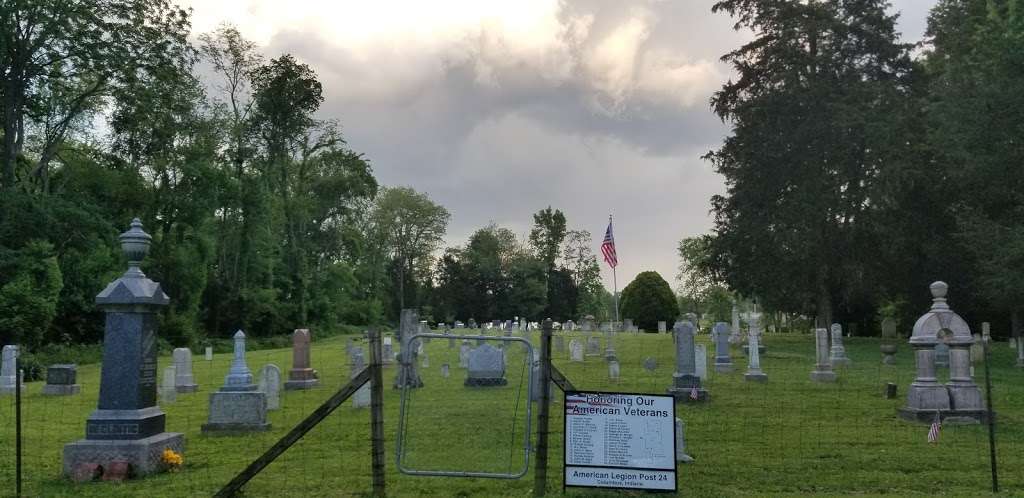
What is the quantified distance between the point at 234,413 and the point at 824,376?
13.7 meters

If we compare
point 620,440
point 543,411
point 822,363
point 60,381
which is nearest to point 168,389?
point 60,381

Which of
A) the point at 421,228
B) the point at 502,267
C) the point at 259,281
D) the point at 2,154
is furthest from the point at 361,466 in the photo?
the point at 502,267

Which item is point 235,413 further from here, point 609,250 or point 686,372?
point 609,250

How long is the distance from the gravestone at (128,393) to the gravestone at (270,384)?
4954 millimetres

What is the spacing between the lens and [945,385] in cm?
1320

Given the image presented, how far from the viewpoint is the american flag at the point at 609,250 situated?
3706 centimetres

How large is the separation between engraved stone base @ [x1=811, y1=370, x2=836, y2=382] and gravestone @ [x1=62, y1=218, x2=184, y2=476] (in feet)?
49.0

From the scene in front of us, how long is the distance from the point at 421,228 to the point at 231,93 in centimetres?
3267

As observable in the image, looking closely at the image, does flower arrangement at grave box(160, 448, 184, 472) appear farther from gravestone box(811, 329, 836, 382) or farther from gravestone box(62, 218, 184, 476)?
gravestone box(811, 329, 836, 382)

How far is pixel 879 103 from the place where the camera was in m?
34.0

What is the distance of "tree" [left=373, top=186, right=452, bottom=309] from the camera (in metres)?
77.5

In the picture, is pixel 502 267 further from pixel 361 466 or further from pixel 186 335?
pixel 361 466

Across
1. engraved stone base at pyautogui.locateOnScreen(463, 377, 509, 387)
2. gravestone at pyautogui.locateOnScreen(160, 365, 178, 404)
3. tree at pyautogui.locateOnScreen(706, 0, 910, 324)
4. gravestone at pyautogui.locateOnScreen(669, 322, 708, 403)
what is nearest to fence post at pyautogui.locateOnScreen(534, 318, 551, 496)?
gravestone at pyautogui.locateOnScreen(669, 322, 708, 403)

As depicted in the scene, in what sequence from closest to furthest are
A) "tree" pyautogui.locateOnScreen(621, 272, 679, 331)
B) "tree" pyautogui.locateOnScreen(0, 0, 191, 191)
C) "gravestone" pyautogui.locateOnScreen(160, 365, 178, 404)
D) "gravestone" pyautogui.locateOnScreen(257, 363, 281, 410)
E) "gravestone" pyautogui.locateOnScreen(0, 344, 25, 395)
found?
"gravestone" pyautogui.locateOnScreen(257, 363, 281, 410) < "gravestone" pyautogui.locateOnScreen(160, 365, 178, 404) < "gravestone" pyautogui.locateOnScreen(0, 344, 25, 395) < "tree" pyautogui.locateOnScreen(0, 0, 191, 191) < "tree" pyautogui.locateOnScreen(621, 272, 679, 331)
